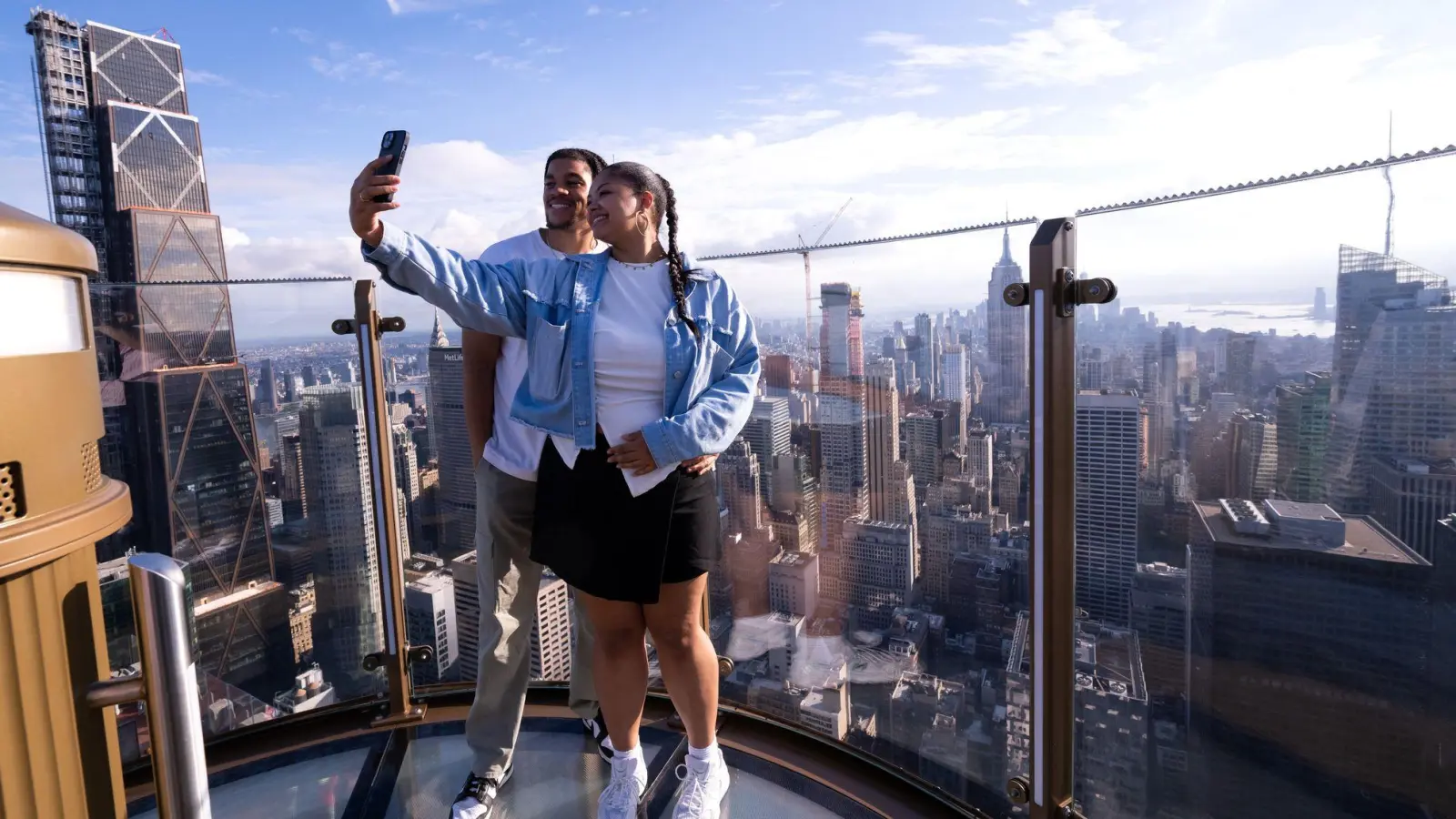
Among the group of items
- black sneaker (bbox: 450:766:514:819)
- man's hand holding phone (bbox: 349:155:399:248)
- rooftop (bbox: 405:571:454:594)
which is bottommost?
black sneaker (bbox: 450:766:514:819)

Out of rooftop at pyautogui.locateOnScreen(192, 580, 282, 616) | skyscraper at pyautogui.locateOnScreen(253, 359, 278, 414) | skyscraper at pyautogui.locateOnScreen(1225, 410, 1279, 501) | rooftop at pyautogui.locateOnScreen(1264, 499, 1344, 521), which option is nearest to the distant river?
skyscraper at pyautogui.locateOnScreen(1225, 410, 1279, 501)

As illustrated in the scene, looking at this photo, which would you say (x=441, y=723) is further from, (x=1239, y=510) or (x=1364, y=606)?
(x=1364, y=606)

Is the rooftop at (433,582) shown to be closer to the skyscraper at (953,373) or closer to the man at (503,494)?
the man at (503,494)

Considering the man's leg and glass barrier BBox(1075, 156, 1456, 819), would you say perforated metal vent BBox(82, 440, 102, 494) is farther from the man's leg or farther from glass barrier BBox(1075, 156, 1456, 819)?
glass barrier BBox(1075, 156, 1456, 819)

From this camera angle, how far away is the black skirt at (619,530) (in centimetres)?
163

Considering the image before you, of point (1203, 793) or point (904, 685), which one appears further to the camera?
point (904, 685)

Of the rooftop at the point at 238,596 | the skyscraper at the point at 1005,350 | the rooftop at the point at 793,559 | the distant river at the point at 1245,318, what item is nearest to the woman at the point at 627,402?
the skyscraper at the point at 1005,350

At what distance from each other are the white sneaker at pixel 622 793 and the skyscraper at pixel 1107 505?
1.09m

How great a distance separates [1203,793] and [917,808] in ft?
2.18

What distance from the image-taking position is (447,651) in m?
2.44

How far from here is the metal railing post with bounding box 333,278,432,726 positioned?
2219 mm

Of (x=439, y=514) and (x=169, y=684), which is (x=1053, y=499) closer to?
(x=169, y=684)

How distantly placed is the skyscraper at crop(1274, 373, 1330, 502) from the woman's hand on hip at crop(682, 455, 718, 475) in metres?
1.15

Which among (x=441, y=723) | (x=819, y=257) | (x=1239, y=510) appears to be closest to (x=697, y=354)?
(x=819, y=257)
